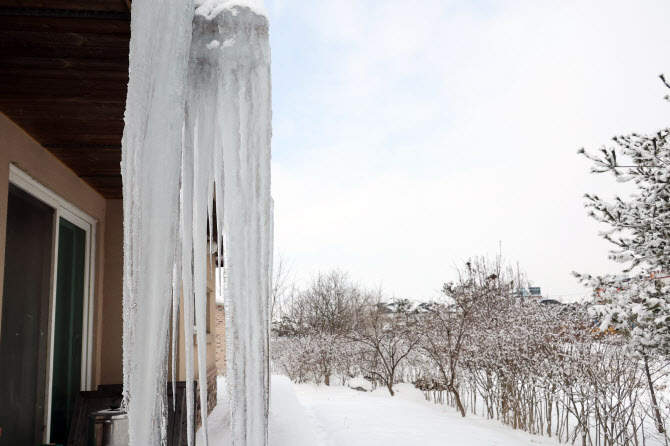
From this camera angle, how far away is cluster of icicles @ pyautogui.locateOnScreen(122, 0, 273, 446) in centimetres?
100

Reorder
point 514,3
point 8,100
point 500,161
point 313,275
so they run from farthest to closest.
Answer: point 313,275, point 500,161, point 514,3, point 8,100

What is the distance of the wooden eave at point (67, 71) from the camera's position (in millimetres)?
1558

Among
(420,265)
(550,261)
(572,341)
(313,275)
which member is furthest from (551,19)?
(420,265)

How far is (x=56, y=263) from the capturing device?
3.12 m

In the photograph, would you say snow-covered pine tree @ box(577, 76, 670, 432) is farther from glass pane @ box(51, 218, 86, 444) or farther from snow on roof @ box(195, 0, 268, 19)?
glass pane @ box(51, 218, 86, 444)

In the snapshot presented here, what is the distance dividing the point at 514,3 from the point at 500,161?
26.6 feet

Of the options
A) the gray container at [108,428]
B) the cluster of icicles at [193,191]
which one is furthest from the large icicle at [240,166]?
the gray container at [108,428]

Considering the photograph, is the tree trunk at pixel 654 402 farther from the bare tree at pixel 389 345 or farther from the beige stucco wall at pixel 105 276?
the bare tree at pixel 389 345

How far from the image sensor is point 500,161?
51.1ft

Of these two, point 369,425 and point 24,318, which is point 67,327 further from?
point 369,425

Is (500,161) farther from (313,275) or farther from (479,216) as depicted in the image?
(313,275)

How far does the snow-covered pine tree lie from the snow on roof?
3.95 m

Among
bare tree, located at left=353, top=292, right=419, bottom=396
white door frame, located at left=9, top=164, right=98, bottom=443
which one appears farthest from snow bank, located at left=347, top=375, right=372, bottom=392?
white door frame, located at left=9, top=164, right=98, bottom=443

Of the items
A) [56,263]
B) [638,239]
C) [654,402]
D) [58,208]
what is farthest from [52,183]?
[654,402]
